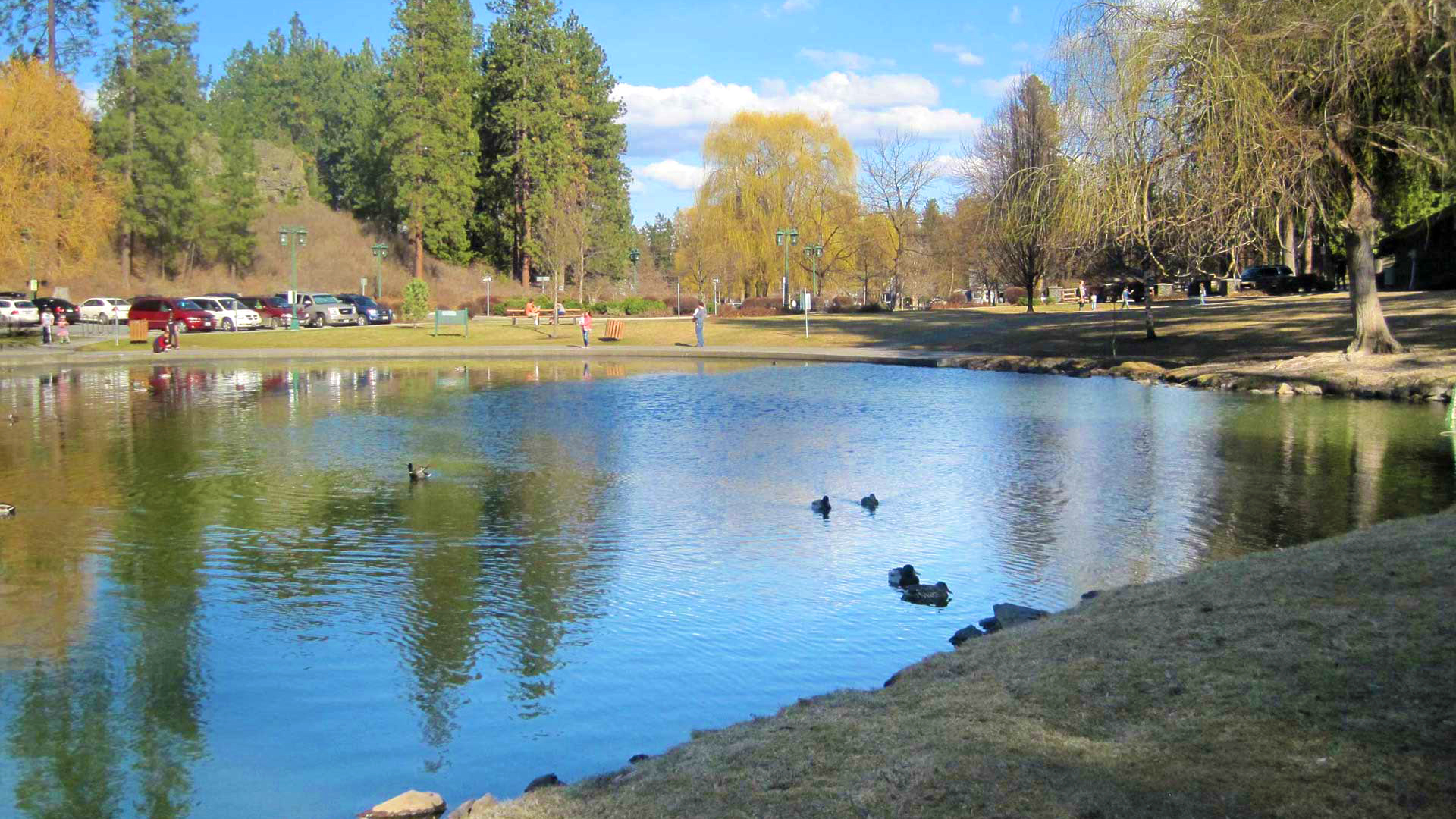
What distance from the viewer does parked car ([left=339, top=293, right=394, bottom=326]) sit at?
223ft

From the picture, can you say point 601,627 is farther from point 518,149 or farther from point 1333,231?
point 518,149

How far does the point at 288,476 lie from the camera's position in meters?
16.4

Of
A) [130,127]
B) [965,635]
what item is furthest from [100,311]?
[965,635]

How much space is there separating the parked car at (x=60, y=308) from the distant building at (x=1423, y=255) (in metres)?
66.2

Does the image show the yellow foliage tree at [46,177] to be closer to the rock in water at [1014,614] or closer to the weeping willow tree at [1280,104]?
the weeping willow tree at [1280,104]

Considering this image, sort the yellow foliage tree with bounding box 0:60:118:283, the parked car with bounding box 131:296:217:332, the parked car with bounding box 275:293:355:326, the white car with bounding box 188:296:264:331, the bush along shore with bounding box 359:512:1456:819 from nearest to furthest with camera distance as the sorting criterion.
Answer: the bush along shore with bounding box 359:512:1456:819
the yellow foliage tree with bounding box 0:60:118:283
the parked car with bounding box 131:296:217:332
the white car with bounding box 188:296:264:331
the parked car with bounding box 275:293:355:326

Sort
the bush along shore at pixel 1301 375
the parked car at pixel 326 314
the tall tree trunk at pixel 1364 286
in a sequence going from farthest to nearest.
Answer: the parked car at pixel 326 314
the tall tree trunk at pixel 1364 286
the bush along shore at pixel 1301 375

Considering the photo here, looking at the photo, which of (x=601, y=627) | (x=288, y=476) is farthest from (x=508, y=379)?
(x=601, y=627)

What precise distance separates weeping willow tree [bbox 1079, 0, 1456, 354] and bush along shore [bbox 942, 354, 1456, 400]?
7.85ft

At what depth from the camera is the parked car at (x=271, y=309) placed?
67044 mm

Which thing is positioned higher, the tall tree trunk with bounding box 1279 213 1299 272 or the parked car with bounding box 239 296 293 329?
the tall tree trunk with bounding box 1279 213 1299 272

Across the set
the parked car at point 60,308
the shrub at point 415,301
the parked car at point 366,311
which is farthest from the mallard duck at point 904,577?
the parked car at point 60,308

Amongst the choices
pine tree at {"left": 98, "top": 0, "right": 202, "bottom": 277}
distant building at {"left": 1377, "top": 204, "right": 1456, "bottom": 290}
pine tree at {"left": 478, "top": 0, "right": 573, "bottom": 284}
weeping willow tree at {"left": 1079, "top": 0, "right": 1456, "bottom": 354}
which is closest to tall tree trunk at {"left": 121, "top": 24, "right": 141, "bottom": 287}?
pine tree at {"left": 98, "top": 0, "right": 202, "bottom": 277}

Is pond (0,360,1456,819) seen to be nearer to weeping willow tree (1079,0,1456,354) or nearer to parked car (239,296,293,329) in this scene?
weeping willow tree (1079,0,1456,354)
